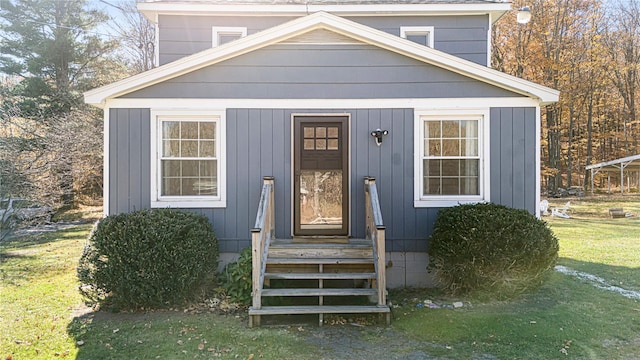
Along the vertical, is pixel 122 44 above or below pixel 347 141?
above

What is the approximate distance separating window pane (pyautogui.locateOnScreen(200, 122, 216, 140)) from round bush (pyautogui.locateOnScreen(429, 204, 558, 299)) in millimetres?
3985

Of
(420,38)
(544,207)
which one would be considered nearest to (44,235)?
(420,38)

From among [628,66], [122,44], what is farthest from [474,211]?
[628,66]

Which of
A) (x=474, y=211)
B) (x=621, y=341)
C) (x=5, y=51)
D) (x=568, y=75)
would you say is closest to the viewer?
(x=621, y=341)

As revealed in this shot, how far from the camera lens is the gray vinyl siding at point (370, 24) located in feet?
30.1

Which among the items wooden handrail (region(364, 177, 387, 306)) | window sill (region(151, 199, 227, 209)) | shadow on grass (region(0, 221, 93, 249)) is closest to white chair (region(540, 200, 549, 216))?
wooden handrail (region(364, 177, 387, 306))

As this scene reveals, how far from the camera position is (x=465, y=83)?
6941 mm

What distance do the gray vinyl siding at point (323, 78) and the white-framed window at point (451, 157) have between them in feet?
1.52

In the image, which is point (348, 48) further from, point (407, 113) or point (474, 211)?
point (474, 211)

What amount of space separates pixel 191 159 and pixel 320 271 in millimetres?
2846

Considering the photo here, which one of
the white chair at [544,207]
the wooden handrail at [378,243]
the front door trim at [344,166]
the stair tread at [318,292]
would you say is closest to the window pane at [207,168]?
the front door trim at [344,166]

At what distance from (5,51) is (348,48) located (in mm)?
17244

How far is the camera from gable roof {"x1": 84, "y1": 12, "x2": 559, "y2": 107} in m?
6.66

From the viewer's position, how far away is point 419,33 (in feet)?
31.0
